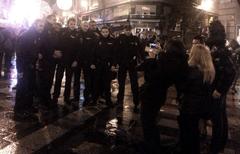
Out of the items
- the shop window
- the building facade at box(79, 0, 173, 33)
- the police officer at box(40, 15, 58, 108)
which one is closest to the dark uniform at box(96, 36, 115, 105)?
the police officer at box(40, 15, 58, 108)

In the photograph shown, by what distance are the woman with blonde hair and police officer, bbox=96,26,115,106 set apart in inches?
164

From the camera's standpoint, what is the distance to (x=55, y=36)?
8836 mm

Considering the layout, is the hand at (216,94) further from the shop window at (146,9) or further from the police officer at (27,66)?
the shop window at (146,9)

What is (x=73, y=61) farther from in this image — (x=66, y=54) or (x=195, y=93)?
(x=195, y=93)

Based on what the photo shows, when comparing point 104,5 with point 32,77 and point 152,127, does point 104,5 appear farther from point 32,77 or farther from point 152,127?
point 152,127

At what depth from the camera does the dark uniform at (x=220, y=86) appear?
6031 millimetres

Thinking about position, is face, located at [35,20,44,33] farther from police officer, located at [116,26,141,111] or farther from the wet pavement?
police officer, located at [116,26,141,111]

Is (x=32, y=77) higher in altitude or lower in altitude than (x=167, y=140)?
higher

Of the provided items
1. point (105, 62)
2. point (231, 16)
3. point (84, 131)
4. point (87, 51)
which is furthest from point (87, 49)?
point (231, 16)

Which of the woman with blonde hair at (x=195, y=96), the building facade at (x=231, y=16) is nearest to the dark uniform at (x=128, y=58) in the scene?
the woman with blonde hair at (x=195, y=96)

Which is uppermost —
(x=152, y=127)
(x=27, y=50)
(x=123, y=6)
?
(x=123, y=6)

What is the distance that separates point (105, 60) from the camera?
9.75m

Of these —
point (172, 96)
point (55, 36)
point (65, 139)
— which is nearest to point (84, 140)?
point (65, 139)

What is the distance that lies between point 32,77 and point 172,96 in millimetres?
5877
